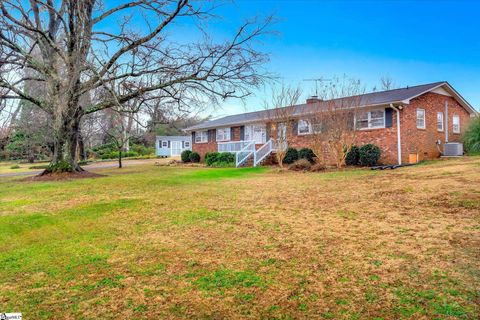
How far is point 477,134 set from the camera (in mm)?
17328

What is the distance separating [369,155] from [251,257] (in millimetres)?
13454

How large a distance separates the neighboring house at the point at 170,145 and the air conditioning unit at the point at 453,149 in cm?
3160

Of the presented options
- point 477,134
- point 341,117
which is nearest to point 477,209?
point 341,117

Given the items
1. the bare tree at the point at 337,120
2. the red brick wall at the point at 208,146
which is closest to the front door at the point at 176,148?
the red brick wall at the point at 208,146

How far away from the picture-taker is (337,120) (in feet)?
50.1

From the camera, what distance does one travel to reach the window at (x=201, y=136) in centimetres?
2911

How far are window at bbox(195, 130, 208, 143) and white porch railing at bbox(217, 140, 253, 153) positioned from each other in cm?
418

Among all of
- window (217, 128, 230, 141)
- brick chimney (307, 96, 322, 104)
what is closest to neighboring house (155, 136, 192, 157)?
window (217, 128, 230, 141)

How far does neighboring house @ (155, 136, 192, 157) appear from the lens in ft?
147

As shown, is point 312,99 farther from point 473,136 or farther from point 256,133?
point 473,136

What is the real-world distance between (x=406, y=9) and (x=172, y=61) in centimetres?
989

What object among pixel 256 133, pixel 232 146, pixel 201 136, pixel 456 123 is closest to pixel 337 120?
pixel 256 133

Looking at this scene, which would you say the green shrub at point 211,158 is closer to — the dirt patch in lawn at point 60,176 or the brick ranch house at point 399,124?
the brick ranch house at point 399,124

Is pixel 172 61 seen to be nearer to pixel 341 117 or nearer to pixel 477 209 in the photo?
pixel 341 117
